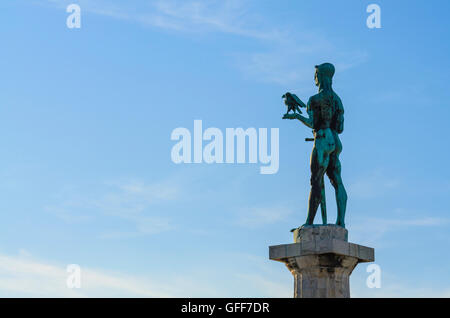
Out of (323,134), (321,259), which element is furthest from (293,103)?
(321,259)

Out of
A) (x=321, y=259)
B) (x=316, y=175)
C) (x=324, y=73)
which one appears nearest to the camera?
(x=321, y=259)

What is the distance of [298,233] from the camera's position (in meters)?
22.2

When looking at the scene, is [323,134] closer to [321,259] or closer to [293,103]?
[293,103]

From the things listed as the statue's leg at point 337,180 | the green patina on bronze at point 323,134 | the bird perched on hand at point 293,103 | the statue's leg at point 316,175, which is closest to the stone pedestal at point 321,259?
the green patina on bronze at point 323,134

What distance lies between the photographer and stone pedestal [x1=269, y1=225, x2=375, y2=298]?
21.6 metres

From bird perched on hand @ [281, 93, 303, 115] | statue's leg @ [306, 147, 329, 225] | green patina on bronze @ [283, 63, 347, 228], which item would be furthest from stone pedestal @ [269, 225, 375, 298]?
bird perched on hand @ [281, 93, 303, 115]

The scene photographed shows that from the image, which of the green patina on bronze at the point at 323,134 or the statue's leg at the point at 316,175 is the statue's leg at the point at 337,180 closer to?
the green patina on bronze at the point at 323,134

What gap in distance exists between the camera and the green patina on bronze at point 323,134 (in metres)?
22.7

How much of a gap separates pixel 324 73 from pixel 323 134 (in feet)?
5.93

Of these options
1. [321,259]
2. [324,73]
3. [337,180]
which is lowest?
[321,259]

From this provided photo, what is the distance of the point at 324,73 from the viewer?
23.7m

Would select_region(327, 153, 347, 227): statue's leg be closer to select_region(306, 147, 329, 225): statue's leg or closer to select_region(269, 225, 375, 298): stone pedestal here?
select_region(306, 147, 329, 225): statue's leg
